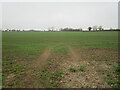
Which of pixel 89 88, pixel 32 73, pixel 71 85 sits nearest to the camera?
pixel 89 88

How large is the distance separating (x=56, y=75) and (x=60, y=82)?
752 mm

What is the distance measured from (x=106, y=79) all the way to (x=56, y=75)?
2.80m

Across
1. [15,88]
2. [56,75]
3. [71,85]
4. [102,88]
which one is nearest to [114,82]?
[102,88]

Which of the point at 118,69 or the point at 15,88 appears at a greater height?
the point at 118,69

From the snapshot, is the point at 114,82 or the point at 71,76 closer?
the point at 114,82

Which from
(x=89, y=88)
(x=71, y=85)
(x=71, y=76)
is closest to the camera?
(x=89, y=88)

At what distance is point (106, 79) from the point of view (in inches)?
189

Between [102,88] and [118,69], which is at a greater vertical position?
[118,69]

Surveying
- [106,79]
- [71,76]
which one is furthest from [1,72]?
[106,79]

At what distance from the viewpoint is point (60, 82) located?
461 cm

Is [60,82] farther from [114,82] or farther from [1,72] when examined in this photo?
[1,72]

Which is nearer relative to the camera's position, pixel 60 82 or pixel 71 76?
pixel 60 82

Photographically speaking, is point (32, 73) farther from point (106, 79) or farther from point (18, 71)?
point (106, 79)

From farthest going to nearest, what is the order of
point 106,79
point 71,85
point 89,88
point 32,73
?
point 32,73 < point 106,79 < point 71,85 < point 89,88
